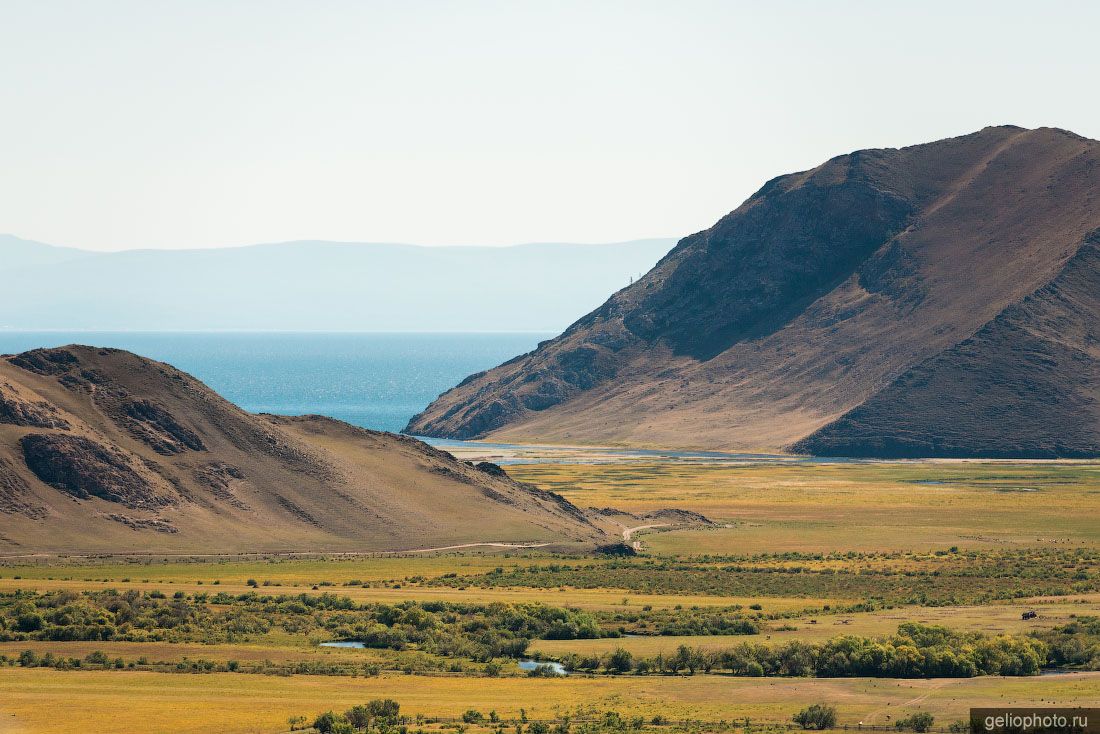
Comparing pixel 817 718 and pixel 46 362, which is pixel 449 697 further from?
pixel 46 362

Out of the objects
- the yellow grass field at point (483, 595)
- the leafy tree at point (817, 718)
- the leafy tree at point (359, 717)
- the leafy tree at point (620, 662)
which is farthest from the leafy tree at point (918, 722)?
the yellow grass field at point (483, 595)

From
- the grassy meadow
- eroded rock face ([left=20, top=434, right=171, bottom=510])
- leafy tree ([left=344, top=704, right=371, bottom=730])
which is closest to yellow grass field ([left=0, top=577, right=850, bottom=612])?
the grassy meadow

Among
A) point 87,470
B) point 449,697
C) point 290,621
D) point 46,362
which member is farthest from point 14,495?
point 449,697

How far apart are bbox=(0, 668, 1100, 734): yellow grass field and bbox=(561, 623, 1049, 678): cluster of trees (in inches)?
54.8

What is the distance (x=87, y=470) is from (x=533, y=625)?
149ft

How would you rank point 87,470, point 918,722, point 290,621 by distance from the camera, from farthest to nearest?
point 87,470
point 290,621
point 918,722

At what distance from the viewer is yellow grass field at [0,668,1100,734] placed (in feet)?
171

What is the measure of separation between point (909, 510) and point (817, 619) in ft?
247

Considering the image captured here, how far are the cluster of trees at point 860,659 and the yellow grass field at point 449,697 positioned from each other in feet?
4.57

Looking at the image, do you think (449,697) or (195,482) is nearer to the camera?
(449,697)

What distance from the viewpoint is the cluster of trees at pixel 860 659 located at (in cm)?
6200

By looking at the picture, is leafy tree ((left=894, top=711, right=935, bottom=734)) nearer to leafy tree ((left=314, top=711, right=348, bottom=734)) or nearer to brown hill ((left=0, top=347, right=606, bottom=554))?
leafy tree ((left=314, top=711, right=348, bottom=734))

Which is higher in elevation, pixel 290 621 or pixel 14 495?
pixel 14 495

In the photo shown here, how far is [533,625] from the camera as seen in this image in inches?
2911
